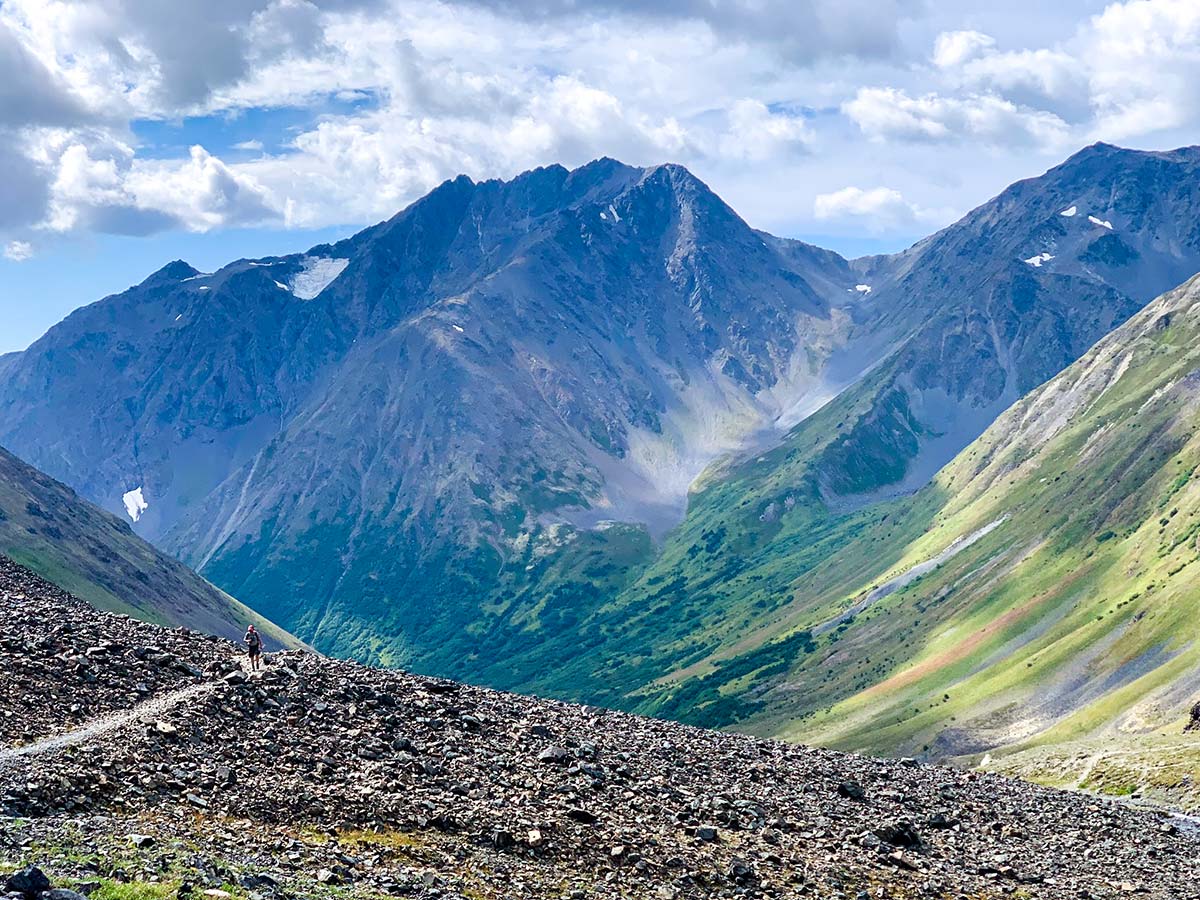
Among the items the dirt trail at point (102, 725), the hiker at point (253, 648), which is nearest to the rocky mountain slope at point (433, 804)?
the dirt trail at point (102, 725)

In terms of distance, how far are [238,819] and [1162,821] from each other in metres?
60.1

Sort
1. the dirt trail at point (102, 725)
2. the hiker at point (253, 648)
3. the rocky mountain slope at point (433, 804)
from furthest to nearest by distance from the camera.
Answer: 1. the hiker at point (253, 648)
2. the dirt trail at point (102, 725)
3. the rocky mountain slope at point (433, 804)

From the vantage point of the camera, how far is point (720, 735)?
245 ft

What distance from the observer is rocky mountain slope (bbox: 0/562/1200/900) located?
124ft

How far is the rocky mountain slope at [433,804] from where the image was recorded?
124ft

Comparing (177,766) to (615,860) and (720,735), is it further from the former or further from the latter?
(720,735)

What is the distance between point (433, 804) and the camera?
44.8 m

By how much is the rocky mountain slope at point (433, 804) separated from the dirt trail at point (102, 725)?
0.19m

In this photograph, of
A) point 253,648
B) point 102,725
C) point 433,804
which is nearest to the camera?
point 433,804

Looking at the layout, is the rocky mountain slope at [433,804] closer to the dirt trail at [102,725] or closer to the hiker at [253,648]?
the dirt trail at [102,725]

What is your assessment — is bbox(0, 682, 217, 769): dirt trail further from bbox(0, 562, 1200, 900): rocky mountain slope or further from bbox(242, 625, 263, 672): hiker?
bbox(242, 625, 263, 672): hiker

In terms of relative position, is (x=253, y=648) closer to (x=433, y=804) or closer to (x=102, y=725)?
(x=102, y=725)

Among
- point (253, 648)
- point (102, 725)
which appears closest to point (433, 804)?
point (102, 725)

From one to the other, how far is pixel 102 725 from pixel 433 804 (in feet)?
44.4
